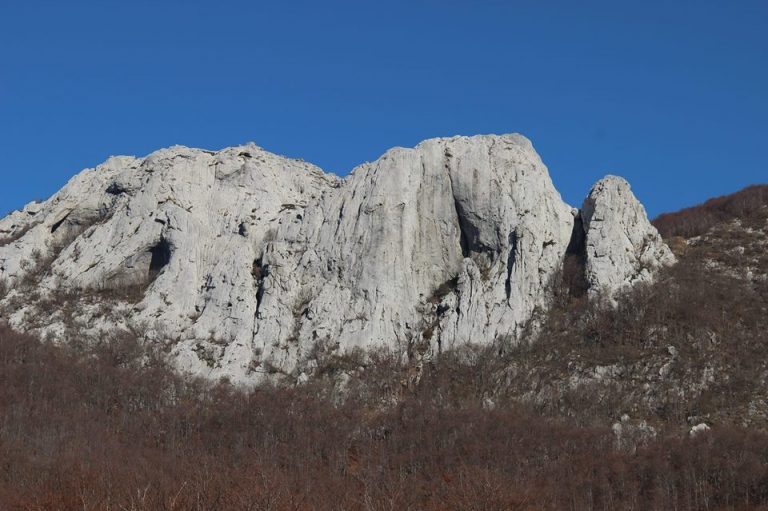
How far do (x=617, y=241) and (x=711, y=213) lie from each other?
102 ft

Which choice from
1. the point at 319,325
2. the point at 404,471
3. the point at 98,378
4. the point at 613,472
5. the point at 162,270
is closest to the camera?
the point at 613,472

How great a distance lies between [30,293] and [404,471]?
50.5 m

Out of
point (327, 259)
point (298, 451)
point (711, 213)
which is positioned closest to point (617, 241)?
point (327, 259)

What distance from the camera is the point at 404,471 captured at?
6956 centimetres

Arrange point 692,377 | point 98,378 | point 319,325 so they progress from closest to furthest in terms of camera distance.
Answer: point 692,377, point 98,378, point 319,325

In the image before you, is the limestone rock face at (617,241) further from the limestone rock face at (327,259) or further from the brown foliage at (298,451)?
the brown foliage at (298,451)

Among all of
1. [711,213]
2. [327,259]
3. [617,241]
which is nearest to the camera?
[617,241]

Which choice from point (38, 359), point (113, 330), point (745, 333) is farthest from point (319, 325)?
point (745, 333)

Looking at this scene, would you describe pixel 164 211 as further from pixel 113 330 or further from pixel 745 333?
pixel 745 333

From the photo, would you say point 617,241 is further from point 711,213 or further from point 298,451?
point 298,451

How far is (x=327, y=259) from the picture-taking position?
96.6 meters

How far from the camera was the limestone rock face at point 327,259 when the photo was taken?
89250 millimetres

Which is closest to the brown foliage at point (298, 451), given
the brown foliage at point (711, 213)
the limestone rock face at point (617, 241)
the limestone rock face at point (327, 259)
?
the limestone rock face at point (327, 259)

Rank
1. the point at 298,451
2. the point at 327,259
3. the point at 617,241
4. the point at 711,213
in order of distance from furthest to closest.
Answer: the point at 711,213, the point at 327,259, the point at 617,241, the point at 298,451
